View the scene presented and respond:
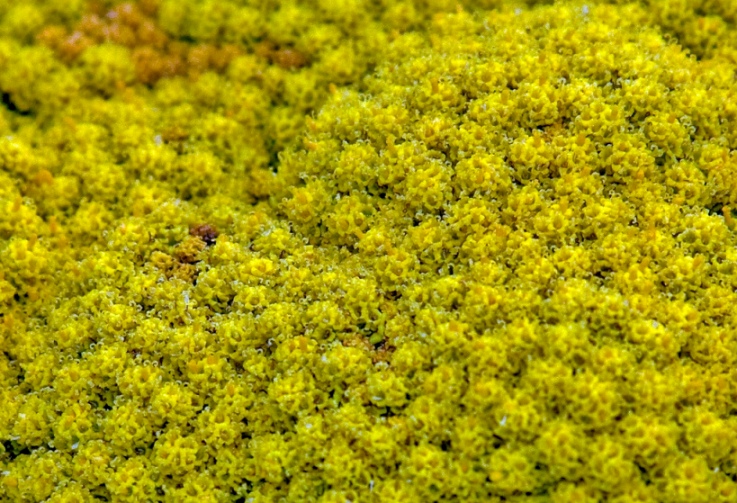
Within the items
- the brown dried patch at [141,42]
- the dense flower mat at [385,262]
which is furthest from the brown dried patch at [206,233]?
the brown dried patch at [141,42]

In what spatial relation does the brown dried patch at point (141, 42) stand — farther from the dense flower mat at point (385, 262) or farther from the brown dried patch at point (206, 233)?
the brown dried patch at point (206, 233)

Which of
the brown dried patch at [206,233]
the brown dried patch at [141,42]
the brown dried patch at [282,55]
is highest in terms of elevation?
the brown dried patch at [282,55]

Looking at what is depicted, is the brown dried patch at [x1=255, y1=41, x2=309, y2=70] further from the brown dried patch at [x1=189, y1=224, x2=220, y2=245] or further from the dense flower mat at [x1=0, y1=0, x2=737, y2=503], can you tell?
the brown dried patch at [x1=189, y1=224, x2=220, y2=245]

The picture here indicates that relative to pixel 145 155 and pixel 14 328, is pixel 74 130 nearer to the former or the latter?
pixel 145 155

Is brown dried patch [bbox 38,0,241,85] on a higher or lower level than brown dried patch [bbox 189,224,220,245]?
higher

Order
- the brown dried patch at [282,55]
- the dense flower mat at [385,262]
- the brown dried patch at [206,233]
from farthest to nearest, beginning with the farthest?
the brown dried patch at [282,55], the brown dried patch at [206,233], the dense flower mat at [385,262]

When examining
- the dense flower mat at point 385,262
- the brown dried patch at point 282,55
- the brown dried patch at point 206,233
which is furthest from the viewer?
the brown dried patch at point 282,55

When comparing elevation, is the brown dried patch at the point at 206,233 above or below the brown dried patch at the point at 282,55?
below

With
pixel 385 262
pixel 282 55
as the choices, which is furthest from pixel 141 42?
pixel 385 262

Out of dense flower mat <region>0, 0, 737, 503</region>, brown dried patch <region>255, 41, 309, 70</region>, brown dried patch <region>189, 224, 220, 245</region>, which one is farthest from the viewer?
brown dried patch <region>255, 41, 309, 70</region>

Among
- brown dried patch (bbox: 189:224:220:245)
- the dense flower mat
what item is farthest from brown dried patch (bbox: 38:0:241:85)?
brown dried patch (bbox: 189:224:220:245)
